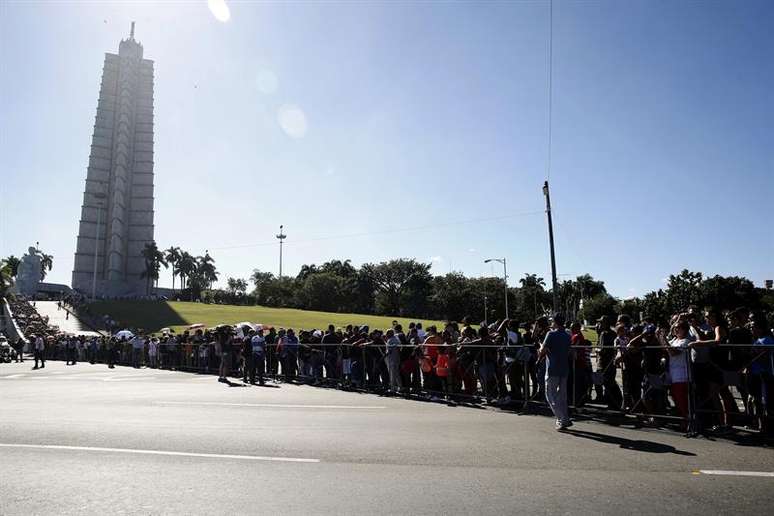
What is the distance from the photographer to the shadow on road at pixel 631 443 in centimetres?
700

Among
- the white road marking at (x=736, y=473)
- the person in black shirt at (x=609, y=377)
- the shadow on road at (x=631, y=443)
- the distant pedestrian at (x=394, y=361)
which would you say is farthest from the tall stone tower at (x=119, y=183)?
the white road marking at (x=736, y=473)

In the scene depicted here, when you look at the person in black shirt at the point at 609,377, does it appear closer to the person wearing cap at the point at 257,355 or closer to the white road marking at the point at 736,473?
the white road marking at the point at 736,473

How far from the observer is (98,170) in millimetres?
131625

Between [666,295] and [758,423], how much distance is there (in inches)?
3236

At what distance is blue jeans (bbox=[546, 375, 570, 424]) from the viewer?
8.57 m

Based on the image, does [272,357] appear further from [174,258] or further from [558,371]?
[174,258]

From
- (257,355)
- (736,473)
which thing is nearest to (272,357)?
(257,355)

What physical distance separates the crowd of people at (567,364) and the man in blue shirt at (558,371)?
0.02 metres

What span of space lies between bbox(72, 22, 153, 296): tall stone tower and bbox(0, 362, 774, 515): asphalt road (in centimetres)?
13183

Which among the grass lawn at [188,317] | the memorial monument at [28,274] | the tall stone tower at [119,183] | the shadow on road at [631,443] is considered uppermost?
the tall stone tower at [119,183]

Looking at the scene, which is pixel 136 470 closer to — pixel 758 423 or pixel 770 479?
pixel 770 479

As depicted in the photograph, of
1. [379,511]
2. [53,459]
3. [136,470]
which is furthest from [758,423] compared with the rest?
[53,459]

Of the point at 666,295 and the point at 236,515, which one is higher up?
the point at 666,295

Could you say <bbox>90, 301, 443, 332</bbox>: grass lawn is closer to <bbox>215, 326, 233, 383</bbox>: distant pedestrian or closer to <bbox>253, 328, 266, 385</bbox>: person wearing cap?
<bbox>215, 326, 233, 383</bbox>: distant pedestrian
